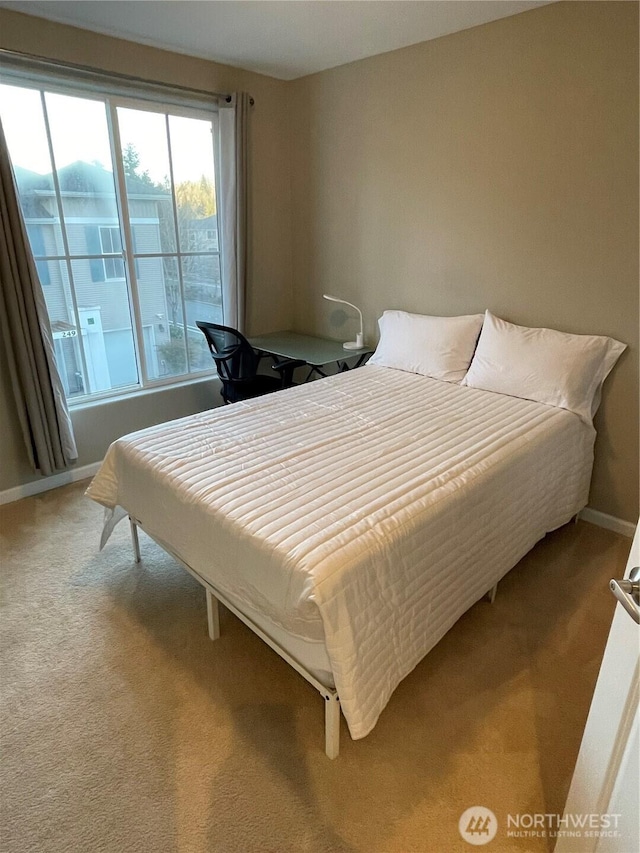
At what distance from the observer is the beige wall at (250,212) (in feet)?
8.52

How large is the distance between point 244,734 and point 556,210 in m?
2.59

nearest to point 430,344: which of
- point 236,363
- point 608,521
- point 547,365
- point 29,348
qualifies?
point 547,365

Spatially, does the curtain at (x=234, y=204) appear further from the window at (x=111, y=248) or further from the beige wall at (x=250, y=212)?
the window at (x=111, y=248)

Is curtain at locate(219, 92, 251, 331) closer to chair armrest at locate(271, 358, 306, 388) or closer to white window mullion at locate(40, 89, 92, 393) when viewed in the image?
chair armrest at locate(271, 358, 306, 388)

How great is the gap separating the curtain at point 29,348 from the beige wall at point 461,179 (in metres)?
0.16

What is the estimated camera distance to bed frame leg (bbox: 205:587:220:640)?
1.86 meters

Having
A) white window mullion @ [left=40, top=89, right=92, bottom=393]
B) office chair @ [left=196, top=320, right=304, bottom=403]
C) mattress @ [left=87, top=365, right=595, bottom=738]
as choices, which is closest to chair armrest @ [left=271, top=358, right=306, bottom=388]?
office chair @ [left=196, top=320, right=304, bottom=403]

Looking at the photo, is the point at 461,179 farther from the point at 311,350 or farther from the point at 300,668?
the point at 300,668

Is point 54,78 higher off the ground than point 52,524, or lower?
higher

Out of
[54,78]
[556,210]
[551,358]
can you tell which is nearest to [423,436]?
[551,358]

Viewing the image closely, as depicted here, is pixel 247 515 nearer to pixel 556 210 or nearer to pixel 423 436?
pixel 423 436

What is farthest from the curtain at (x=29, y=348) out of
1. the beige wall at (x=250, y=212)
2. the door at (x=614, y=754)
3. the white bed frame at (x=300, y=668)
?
the door at (x=614, y=754)

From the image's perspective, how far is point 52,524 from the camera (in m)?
2.67

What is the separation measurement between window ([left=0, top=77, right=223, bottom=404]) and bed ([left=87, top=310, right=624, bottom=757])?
1.28 m
